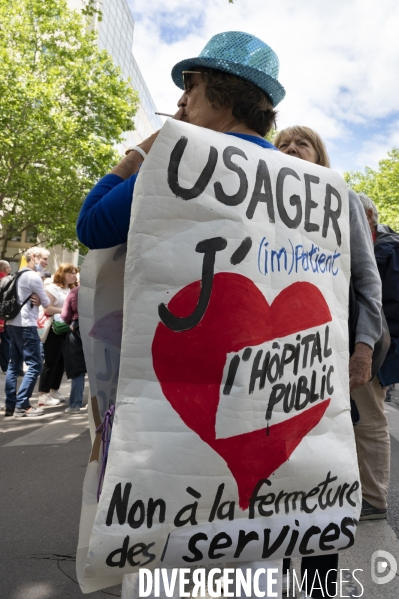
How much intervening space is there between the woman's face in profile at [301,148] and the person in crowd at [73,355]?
4464 millimetres

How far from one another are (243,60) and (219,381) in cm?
82

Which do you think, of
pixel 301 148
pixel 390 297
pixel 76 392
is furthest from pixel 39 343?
pixel 301 148

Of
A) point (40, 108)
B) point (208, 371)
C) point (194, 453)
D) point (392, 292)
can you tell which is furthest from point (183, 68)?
point (40, 108)

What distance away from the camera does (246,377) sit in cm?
135

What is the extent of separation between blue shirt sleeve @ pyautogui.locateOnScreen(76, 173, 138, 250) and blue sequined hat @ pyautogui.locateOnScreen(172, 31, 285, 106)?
376 millimetres

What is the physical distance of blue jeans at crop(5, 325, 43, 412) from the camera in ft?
21.8

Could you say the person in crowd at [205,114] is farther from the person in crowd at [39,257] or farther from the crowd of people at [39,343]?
the person in crowd at [39,257]

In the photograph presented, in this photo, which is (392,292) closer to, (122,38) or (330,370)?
(330,370)

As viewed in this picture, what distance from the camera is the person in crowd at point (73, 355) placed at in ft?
22.4

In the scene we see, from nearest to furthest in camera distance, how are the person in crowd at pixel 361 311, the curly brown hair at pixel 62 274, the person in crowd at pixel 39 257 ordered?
1. the person in crowd at pixel 361 311
2. the person in crowd at pixel 39 257
3. the curly brown hair at pixel 62 274

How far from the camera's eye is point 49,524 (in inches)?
133

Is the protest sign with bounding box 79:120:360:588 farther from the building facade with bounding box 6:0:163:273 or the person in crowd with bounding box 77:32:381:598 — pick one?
the building facade with bounding box 6:0:163:273

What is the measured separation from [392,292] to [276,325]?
187cm

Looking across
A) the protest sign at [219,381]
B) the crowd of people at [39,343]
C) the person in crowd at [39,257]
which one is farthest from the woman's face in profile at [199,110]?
the person in crowd at [39,257]
